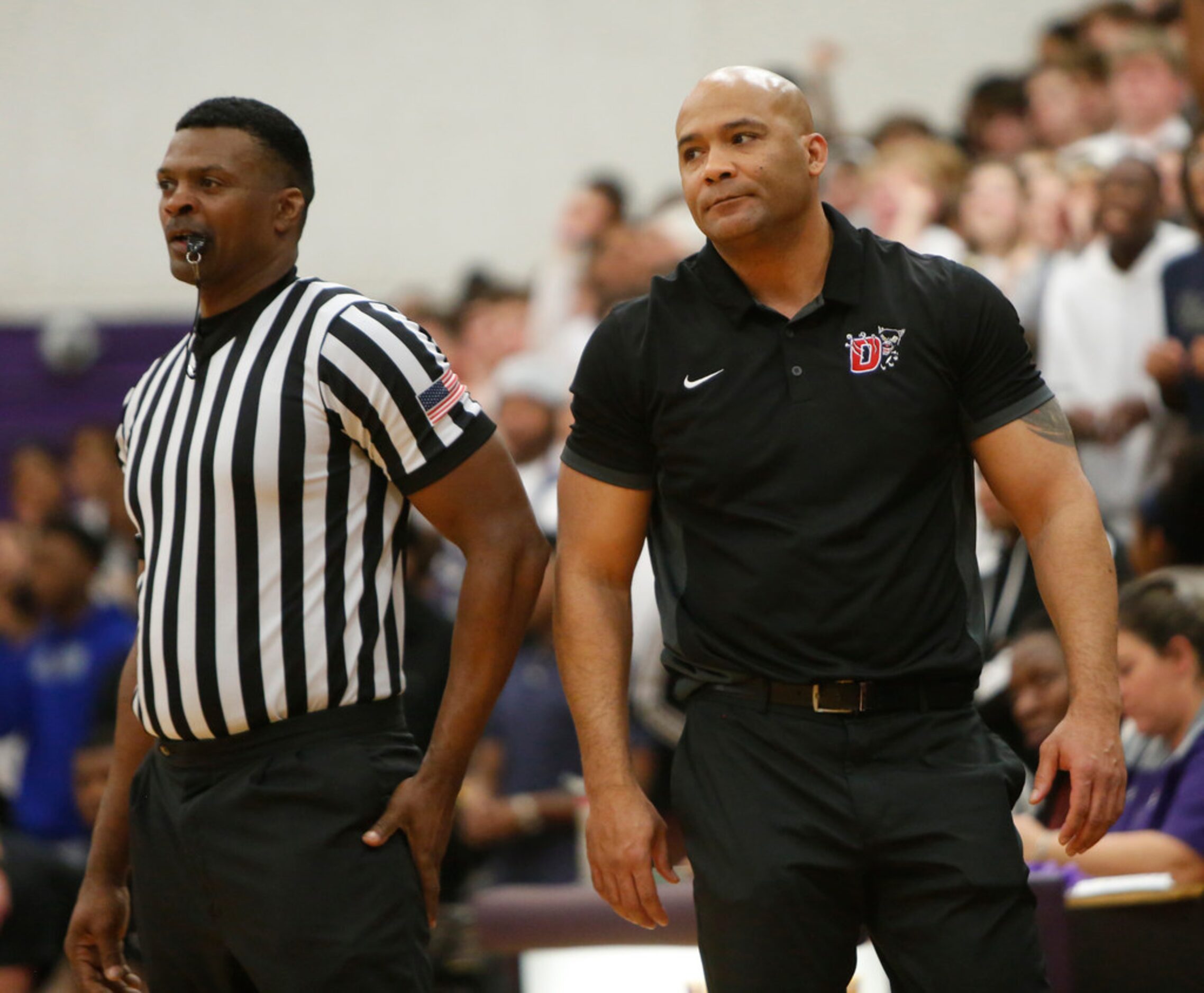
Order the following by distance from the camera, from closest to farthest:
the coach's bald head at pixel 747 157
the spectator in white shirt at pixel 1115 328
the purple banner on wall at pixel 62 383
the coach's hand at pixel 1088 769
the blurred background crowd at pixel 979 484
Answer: the coach's hand at pixel 1088 769, the coach's bald head at pixel 747 157, the blurred background crowd at pixel 979 484, the spectator in white shirt at pixel 1115 328, the purple banner on wall at pixel 62 383

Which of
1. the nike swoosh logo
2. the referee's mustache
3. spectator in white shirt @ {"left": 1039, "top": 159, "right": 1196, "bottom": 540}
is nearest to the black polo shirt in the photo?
the nike swoosh logo

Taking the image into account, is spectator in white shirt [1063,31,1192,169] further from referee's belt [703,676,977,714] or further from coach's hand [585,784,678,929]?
coach's hand [585,784,678,929]

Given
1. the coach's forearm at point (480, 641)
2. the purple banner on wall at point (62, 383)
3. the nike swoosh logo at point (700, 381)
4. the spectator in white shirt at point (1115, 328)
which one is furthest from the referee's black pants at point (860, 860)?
the purple banner on wall at point (62, 383)

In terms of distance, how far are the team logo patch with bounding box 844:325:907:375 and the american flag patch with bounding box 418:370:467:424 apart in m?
0.61

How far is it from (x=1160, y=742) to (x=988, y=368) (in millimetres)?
1880

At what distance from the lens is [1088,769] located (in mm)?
2447

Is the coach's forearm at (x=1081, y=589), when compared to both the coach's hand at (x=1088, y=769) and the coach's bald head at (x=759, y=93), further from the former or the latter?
the coach's bald head at (x=759, y=93)

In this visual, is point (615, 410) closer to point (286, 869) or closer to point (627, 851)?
point (627, 851)

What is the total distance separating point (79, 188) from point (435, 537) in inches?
290

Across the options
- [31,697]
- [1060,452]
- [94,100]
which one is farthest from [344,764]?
[94,100]

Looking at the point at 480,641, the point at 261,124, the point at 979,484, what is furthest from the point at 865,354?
the point at 979,484

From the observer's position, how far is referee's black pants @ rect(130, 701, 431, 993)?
2564 millimetres

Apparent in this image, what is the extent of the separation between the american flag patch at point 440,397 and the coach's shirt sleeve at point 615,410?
19 centimetres

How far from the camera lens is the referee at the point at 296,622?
8.52ft
